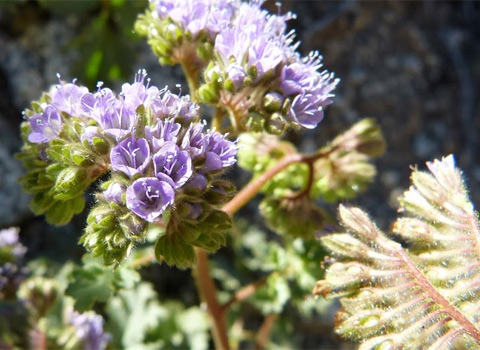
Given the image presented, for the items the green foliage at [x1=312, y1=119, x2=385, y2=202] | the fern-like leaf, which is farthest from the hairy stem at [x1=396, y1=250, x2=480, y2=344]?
the green foliage at [x1=312, y1=119, x2=385, y2=202]

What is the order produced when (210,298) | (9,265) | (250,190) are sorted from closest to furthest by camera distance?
(250,190)
(210,298)
(9,265)

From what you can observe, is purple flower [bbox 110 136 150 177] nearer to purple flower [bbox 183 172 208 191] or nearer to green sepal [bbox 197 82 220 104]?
purple flower [bbox 183 172 208 191]

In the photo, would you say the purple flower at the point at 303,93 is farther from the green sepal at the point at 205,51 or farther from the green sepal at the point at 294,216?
the green sepal at the point at 294,216

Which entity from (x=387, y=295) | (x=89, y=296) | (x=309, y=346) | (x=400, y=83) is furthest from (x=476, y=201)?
(x=89, y=296)

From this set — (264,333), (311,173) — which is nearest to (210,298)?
(311,173)

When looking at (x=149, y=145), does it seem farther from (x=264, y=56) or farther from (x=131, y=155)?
(x=264, y=56)

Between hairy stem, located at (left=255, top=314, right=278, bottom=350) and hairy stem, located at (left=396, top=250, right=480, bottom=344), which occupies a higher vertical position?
hairy stem, located at (left=255, top=314, right=278, bottom=350)

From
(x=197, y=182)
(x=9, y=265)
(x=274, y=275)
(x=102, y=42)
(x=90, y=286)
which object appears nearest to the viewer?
(x=197, y=182)
